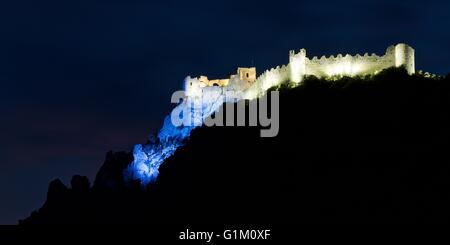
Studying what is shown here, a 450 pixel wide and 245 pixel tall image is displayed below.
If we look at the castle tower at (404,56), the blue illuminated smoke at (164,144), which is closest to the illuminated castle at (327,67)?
the castle tower at (404,56)

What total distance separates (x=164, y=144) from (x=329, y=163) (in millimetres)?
39819

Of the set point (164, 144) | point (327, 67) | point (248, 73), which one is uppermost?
point (248, 73)

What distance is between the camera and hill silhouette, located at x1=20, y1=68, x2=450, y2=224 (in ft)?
201

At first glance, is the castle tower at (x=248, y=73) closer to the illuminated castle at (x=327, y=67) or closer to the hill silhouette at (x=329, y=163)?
the illuminated castle at (x=327, y=67)

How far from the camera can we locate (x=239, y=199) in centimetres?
6850

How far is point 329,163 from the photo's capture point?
66.4 meters

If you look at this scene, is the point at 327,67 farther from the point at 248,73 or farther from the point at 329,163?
the point at 248,73

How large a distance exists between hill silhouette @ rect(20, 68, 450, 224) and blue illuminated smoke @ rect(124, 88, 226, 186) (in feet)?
42.5

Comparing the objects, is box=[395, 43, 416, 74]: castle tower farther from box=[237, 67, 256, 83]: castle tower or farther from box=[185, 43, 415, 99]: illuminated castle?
box=[237, 67, 256, 83]: castle tower

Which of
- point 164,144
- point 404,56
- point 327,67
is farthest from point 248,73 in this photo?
point 404,56

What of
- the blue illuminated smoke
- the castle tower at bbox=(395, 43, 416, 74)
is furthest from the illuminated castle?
the blue illuminated smoke

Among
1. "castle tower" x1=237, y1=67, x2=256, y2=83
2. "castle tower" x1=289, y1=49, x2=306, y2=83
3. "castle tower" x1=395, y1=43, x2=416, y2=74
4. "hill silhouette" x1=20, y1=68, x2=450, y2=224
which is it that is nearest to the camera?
"hill silhouette" x1=20, y1=68, x2=450, y2=224
